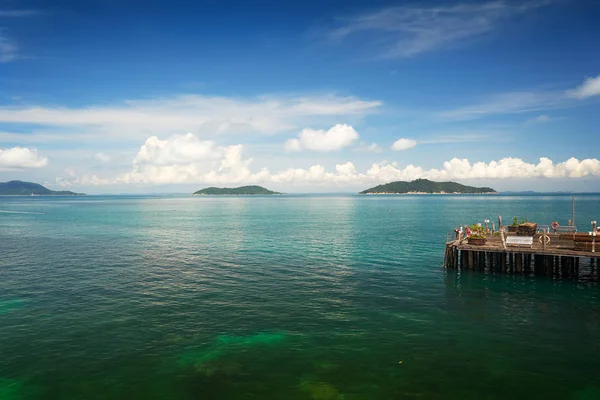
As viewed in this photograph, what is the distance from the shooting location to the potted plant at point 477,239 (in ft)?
137

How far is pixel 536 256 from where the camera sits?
131 ft

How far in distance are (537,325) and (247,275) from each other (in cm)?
2661

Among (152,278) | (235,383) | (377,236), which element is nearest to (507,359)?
(235,383)

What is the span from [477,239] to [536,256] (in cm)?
589

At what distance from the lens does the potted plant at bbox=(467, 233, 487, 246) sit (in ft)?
137

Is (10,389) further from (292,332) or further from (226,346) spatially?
(292,332)

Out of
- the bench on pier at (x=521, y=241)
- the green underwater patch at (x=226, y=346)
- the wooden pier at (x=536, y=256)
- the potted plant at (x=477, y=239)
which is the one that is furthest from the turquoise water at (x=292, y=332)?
the bench on pier at (x=521, y=241)

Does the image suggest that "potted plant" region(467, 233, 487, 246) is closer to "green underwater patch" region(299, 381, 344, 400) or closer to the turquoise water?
the turquoise water

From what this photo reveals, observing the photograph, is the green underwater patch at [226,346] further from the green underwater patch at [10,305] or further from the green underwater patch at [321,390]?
the green underwater patch at [10,305]

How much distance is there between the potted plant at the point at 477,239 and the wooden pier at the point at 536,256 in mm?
430

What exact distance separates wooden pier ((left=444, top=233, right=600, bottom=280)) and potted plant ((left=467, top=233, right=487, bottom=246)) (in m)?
0.43

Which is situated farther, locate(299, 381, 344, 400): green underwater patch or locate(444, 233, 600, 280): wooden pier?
locate(444, 233, 600, 280): wooden pier

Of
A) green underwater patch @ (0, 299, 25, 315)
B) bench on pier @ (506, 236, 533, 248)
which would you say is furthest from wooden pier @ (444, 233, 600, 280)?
green underwater patch @ (0, 299, 25, 315)

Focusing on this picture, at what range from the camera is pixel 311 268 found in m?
44.7
